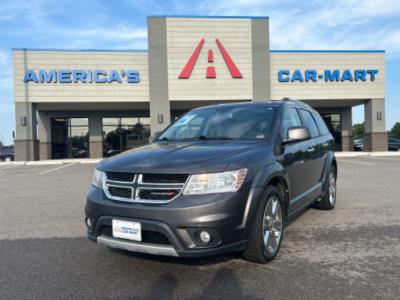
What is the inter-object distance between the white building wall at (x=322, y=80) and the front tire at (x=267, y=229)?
21757 mm

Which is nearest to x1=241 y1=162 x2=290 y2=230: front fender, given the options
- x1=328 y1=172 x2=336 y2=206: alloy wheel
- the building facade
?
x1=328 y1=172 x2=336 y2=206: alloy wheel

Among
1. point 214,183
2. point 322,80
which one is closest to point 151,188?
point 214,183

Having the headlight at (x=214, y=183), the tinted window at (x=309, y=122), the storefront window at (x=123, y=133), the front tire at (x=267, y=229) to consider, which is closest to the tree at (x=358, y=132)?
the storefront window at (x=123, y=133)

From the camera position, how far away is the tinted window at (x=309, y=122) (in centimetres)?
559

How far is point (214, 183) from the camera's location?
3299mm

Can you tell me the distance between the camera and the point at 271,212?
3.93 m

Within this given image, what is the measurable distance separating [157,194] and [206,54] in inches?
864

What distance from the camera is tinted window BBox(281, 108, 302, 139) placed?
4.54m

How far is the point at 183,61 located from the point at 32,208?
1828 cm

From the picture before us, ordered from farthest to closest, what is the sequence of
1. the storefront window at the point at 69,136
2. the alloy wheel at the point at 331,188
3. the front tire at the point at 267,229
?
the storefront window at the point at 69,136 < the alloy wheel at the point at 331,188 < the front tire at the point at 267,229

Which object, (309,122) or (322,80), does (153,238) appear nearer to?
(309,122)

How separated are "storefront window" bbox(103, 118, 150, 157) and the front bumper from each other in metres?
25.0

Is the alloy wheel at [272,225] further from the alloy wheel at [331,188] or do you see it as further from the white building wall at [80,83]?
the white building wall at [80,83]

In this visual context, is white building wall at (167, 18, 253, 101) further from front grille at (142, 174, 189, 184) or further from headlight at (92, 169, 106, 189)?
front grille at (142, 174, 189, 184)
